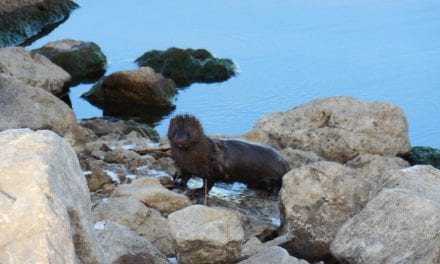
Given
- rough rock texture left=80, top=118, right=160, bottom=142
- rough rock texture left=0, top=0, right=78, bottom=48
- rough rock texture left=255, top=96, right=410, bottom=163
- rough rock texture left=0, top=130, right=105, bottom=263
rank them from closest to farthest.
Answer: rough rock texture left=0, top=130, right=105, bottom=263 → rough rock texture left=255, top=96, right=410, bottom=163 → rough rock texture left=80, top=118, right=160, bottom=142 → rough rock texture left=0, top=0, right=78, bottom=48

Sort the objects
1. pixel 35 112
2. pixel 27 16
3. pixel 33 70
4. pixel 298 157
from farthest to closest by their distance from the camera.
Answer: pixel 27 16 < pixel 33 70 < pixel 35 112 < pixel 298 157


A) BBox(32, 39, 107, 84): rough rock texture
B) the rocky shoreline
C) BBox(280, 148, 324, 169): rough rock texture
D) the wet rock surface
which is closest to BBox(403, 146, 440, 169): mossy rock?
the rocky shoreline

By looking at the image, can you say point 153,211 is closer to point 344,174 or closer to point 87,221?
point 344,174

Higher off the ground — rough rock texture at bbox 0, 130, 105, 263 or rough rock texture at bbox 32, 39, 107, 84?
rough rock texture at bbox 0, 130, 105, 263

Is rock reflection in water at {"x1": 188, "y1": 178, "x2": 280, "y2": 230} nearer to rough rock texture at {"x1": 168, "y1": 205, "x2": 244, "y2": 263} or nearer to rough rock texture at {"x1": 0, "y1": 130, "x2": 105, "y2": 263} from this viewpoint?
rough rock texture at {"x1": 168, "y1": 205, "x2": 244, "y2": 263}

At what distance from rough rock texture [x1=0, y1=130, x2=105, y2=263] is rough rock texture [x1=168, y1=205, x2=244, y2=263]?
196 centimetres

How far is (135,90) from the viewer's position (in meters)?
15.7

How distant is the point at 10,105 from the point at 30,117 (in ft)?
0.77

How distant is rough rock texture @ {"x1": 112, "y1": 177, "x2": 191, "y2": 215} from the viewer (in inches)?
292

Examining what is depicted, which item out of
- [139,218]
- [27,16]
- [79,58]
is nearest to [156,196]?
[139,218]

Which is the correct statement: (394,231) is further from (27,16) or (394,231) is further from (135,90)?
(27,16)

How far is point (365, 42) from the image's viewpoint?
675 inches

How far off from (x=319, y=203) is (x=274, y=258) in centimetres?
147

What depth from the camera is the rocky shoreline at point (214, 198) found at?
11.7ft
